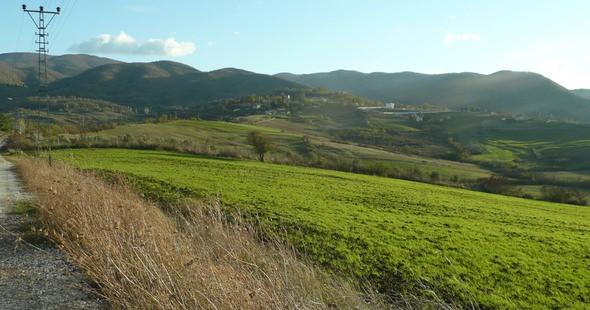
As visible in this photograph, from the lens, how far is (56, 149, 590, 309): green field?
38.3ft

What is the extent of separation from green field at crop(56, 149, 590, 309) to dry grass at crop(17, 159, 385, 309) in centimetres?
288

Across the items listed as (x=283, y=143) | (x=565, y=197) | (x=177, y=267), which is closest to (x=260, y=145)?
(x=565, y=197)

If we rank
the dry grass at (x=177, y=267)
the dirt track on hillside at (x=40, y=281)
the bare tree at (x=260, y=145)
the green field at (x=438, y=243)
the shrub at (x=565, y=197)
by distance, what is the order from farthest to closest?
1. the bare tree at (x=260, y=145)
2. the shrub at (x=565, y=197)
3. the green field at (x=438, y=243)
4. the dirt track on hillside at (x=40, y=281)
5. the dry grass at (x=177, y=267)

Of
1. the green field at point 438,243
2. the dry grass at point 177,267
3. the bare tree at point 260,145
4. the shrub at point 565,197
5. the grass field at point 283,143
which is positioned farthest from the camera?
the grass field at point 283,143

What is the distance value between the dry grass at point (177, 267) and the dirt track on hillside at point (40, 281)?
0.97ft

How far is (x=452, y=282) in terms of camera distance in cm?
1162

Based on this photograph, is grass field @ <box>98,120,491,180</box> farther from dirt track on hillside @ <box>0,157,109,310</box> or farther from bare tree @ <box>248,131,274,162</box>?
dirt track on hillside @ <box>0,157,109,310</box>

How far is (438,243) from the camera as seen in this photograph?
15672mm

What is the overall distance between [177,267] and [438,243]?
10746mm

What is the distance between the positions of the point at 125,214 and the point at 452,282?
756 cm

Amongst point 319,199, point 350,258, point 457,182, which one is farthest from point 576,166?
point 350,258

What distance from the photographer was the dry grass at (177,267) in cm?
586

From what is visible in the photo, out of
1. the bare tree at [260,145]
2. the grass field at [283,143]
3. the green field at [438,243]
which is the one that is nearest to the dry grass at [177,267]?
the green field at [438,243]

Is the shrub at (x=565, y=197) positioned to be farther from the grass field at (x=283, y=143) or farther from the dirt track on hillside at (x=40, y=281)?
the dirt track on hillside at (x=40, y=281)
